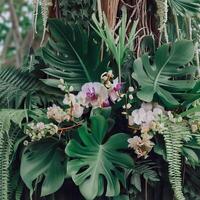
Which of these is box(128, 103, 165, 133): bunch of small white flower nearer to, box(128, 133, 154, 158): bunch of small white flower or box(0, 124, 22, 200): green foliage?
box(128, 133, 154, 158): bunch of small white flower

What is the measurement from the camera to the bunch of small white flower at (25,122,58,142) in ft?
4.02

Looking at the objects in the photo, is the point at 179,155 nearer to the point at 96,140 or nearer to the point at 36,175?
the point at 96,140

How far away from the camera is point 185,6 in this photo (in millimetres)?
1434

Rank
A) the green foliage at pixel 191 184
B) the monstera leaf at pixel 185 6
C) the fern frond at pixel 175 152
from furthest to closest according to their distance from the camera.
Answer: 1. the monstera leaf at pixel 185 6
2. the green foliage at pixel 191 184
3. the fern frond at pixel 175 152

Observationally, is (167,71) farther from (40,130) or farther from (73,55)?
(40,130)

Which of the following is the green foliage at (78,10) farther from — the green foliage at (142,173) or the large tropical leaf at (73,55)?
the green foliage at (142,173)

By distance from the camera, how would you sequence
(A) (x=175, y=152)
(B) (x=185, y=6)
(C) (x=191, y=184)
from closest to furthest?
(A) (x=175, y=152), (C) (x=191, y=184), (B) (x=185, y=6)

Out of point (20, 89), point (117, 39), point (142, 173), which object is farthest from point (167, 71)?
point (20, 89)

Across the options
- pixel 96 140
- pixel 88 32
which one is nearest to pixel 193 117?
pixel 96 140

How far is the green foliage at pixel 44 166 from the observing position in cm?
123

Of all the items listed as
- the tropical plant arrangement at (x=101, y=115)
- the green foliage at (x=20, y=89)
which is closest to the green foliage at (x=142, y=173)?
the tropical plant arrangement at (x=101, y=115)

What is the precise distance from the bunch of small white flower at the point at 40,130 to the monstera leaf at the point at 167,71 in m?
0.23

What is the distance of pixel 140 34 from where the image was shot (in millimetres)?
1421

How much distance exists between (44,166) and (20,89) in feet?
0.75
